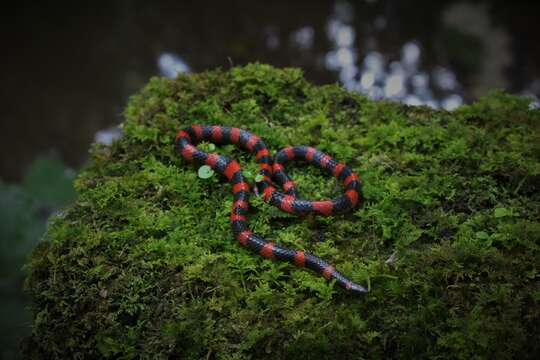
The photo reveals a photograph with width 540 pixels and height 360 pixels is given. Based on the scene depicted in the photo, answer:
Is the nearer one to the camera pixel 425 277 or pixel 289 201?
pixel 425 277

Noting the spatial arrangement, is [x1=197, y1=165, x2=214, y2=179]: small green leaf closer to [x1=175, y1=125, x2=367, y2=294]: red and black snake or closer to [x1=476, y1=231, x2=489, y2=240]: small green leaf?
[x1=175, y1=125, x2=367, y2=294]: red and black snake

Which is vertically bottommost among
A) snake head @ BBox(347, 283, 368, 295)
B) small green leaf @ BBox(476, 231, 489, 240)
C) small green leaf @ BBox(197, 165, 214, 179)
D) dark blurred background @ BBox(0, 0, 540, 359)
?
snake head @ BBox(347, 283, 368, 295)

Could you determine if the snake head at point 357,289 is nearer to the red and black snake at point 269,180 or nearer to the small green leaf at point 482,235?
the red and black snake at point 269,180

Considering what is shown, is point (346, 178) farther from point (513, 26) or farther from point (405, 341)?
point (513, 26)

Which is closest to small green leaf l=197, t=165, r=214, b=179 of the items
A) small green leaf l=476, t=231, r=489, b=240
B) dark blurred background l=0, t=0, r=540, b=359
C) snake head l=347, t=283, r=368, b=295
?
snake head l=347, t=283, r=368, b=295

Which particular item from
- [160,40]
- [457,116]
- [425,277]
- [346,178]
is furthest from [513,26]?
[425,277]

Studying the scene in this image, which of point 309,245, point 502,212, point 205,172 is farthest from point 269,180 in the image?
point 502,212

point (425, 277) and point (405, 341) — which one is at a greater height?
point (425, 277)
